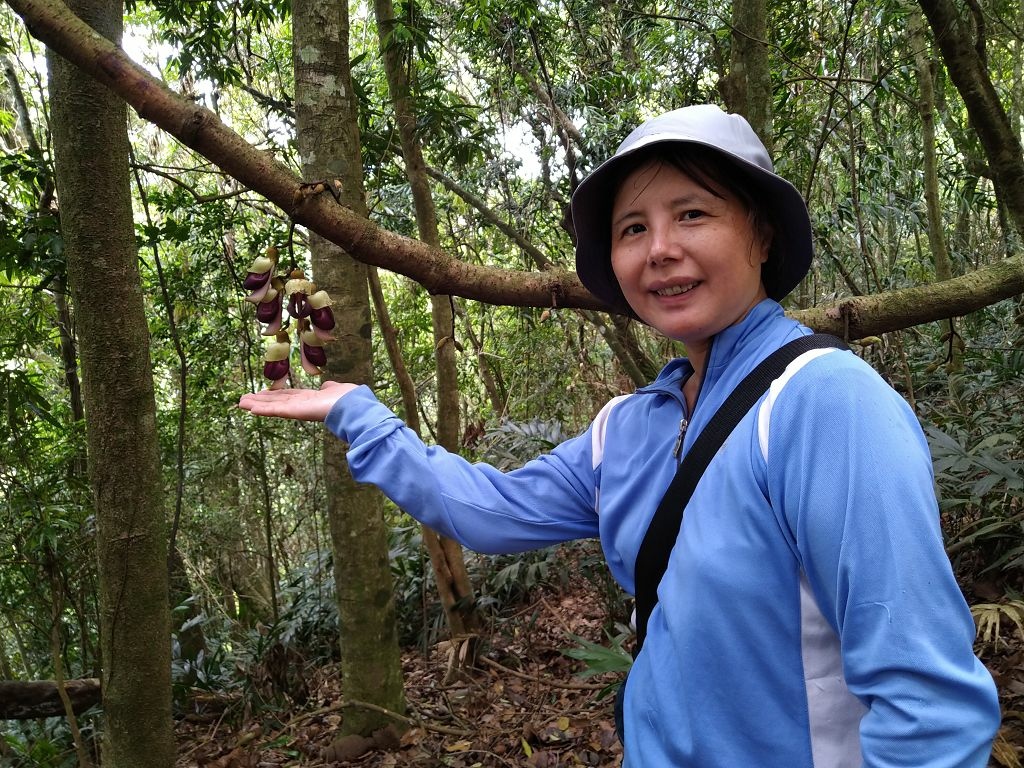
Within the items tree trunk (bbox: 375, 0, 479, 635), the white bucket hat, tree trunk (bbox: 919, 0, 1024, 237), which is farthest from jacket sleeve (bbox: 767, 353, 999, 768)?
tree trunk (bbox: 375, 0, 479, 635)

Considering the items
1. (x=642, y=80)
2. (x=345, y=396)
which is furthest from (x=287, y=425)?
(x=345, y=396)

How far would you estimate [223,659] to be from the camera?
191 inches

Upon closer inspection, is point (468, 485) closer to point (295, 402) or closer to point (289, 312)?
point (295, 402)

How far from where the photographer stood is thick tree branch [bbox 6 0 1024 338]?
4.72ft

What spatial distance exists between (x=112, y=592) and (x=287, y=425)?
440cm

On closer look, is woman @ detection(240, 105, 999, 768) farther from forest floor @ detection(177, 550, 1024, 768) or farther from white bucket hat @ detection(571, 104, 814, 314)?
forest floor @ detection(177, 550, 1024, 768)

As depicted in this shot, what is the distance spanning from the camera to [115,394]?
2.39m

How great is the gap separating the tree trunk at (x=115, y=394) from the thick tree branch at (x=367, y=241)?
948 millimetres

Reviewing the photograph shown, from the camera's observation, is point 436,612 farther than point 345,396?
Yes

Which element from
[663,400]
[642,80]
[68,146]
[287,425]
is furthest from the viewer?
[287,425]

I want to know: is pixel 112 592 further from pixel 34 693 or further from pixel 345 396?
pixel 345 396

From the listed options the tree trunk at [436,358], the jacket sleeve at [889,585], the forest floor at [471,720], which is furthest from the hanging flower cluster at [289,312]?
the tree trunk at [436,358]

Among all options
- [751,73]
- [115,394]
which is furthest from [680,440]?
[751,73]

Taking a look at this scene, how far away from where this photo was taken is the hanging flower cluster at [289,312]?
59.4 inches
